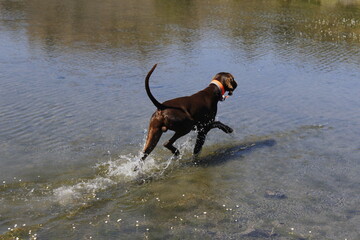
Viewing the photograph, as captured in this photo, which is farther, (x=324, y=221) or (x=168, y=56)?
(x=168, y=56)

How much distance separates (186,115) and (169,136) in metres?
1.30

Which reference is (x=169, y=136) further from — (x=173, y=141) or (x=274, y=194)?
(x=274, y=194)

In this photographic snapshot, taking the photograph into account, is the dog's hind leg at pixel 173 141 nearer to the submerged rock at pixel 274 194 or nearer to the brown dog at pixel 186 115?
the brown dog at pixel 186 115

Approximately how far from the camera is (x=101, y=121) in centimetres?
782

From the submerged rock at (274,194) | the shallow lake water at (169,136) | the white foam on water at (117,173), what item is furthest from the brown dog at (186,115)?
the submerged rock at (274,194)

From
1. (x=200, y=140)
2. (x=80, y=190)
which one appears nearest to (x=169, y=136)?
(x=200, y=140)

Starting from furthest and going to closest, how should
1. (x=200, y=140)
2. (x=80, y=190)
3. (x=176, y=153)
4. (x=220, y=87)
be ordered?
(x=220, y=87), (x=200, y=140), (x=176, y=153), (x=80, y=190)

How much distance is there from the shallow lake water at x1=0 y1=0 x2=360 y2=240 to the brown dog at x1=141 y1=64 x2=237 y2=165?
394mm

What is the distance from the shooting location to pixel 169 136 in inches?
291

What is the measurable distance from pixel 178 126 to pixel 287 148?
1950 millimetres

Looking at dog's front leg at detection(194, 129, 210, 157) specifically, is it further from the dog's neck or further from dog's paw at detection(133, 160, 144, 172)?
dog's paw at detection(133, 160, 144, 172)

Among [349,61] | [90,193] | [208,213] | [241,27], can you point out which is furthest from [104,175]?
[241,27]

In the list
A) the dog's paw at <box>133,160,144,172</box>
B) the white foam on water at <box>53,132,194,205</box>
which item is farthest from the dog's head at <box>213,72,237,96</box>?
the dog's paw at <box>133,160,144,172</box>

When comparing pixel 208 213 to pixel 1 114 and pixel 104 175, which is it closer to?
pixel 104 175
